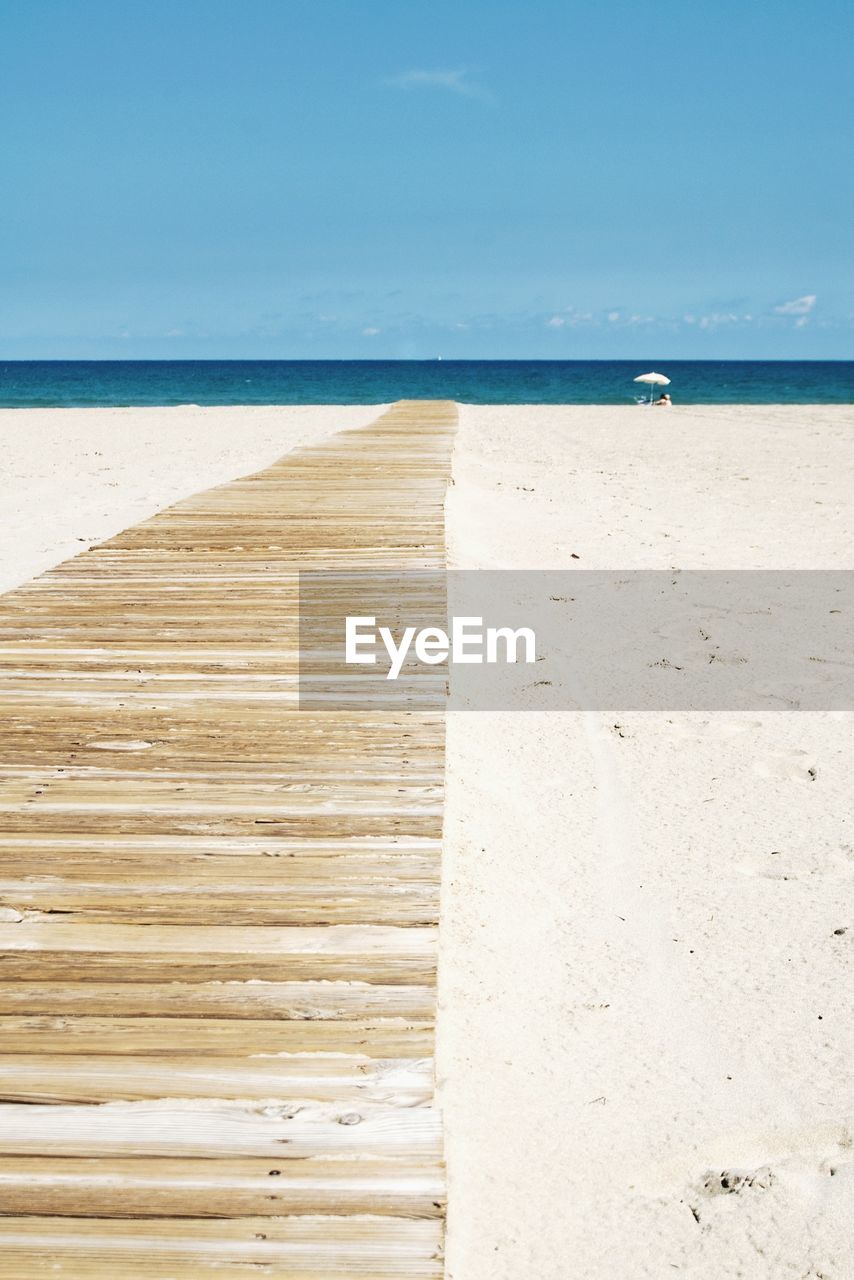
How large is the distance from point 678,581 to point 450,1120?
4.84m

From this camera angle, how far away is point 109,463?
13.7 metres

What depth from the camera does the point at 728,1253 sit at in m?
1.99

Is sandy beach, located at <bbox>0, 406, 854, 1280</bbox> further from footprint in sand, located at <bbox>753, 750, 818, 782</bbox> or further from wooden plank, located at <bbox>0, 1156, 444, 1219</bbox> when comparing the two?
wooden plank, located at <bbox>0, 1156, 444, 1219</bbox>

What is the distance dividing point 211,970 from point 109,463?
40.5ft

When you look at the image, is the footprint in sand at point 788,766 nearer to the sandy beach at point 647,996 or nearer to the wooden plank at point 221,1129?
the sandy beach at point 647,996

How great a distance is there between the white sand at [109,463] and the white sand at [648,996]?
166 inches

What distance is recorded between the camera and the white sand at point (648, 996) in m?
2.06

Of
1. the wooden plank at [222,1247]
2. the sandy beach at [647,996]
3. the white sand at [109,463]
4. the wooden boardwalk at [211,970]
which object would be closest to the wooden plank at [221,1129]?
the wooden boardwalk at [211,970]

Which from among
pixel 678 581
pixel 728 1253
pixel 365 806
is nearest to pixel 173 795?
pixel 365 806

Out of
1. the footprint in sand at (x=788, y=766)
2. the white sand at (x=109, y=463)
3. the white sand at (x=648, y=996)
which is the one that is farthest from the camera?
the white sand at (x=109, y=463)

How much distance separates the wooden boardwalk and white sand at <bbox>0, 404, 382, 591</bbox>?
3.81 m

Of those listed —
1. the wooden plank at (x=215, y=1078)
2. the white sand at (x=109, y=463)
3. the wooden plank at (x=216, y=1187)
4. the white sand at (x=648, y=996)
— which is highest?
the white sand at (x=109, y=463)

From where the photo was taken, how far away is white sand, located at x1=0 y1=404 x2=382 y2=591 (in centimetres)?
850

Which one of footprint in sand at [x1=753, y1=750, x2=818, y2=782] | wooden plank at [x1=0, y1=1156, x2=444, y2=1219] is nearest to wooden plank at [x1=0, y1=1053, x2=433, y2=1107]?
wooden plank at [x1=0, y1=1156, x2=444, y2=1219]
